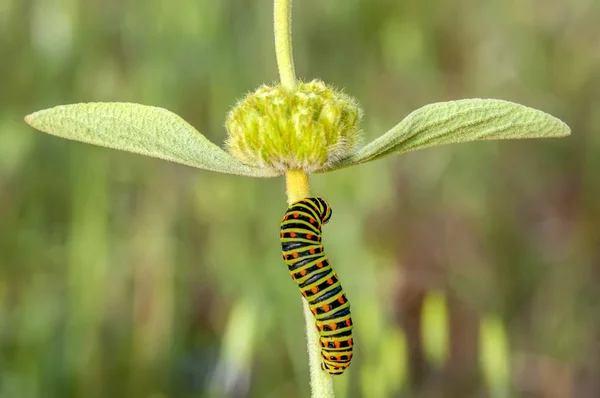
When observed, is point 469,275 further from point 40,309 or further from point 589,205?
point 40,309

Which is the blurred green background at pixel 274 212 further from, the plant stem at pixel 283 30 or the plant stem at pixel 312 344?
the plant stem at pixel 283 30

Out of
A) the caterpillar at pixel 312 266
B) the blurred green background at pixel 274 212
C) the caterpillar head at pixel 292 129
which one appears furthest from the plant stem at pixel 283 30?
the blurred green background at pixel 274 212

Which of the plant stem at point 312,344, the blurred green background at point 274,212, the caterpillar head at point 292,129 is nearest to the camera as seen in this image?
the plant stem at point 312,344

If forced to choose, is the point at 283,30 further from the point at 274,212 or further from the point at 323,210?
the point at 274,212

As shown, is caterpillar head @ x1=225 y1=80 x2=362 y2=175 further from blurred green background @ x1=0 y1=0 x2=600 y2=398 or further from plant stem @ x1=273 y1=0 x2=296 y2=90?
blurred green background @ x1=0 y1=0 x2=600 y2=398

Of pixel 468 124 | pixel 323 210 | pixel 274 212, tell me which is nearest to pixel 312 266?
pixel 323 210

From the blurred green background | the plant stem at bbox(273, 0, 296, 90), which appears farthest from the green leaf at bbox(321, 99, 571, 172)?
the blurred green background
